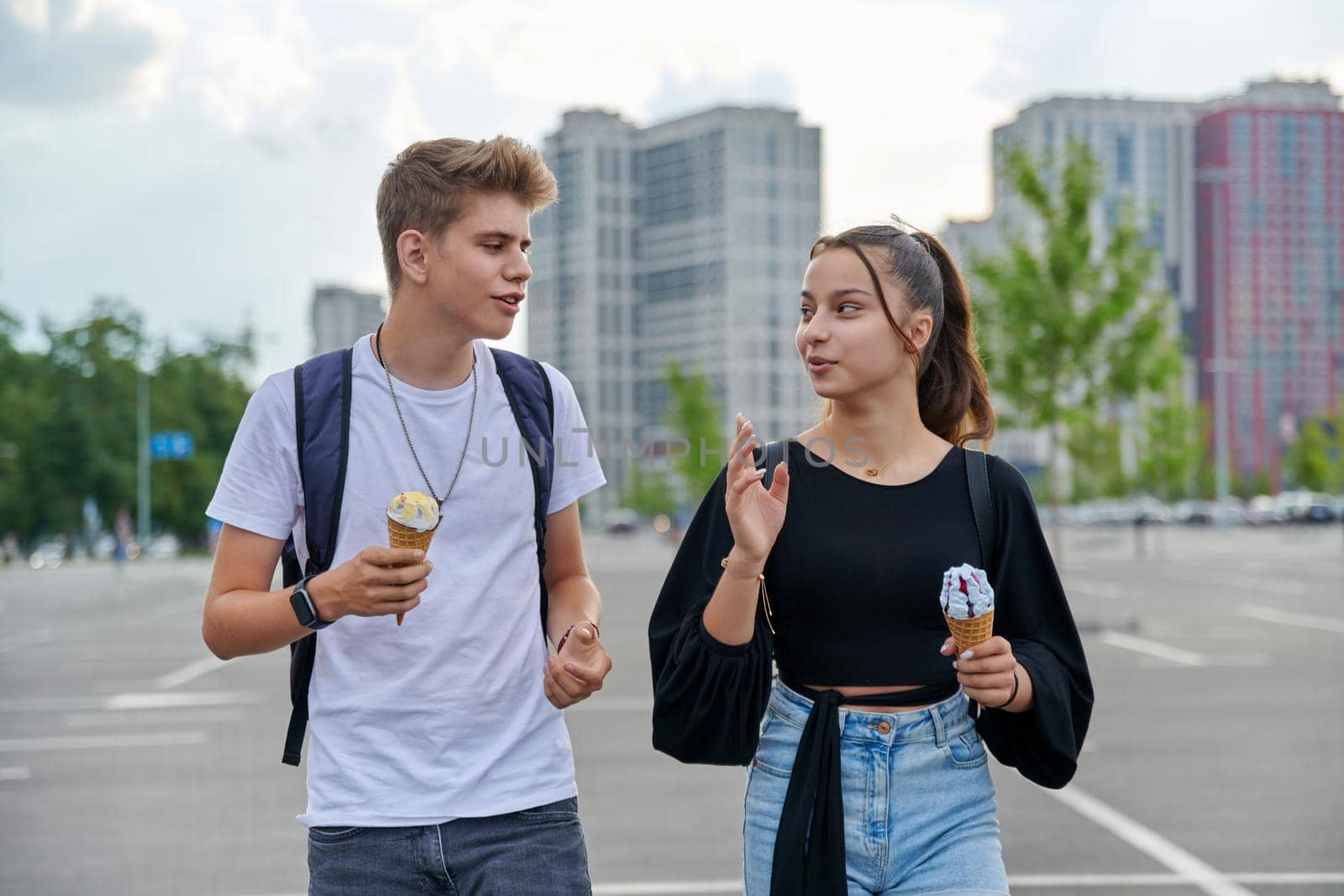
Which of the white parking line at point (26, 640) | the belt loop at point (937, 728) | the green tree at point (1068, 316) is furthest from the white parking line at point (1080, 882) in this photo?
the white parking line at point (26, 640)

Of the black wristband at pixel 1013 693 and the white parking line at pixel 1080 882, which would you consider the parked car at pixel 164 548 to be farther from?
the black wristband at pixel 1013 693

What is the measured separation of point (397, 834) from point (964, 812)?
1.10 meters

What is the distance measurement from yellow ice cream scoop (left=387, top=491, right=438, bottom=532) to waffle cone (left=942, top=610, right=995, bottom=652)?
964 millimetres

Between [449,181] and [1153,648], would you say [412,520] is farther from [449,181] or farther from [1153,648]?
[1153,648]

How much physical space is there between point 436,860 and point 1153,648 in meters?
16.0

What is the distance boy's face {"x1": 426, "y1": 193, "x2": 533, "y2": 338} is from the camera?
314 centimetres

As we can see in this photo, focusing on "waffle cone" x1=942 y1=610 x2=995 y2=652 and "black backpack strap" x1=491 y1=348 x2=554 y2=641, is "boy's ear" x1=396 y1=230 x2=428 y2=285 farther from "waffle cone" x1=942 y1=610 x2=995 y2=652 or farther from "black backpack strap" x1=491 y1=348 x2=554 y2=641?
"waffle cone" x1=942 y1=610 x2=995 y2=652

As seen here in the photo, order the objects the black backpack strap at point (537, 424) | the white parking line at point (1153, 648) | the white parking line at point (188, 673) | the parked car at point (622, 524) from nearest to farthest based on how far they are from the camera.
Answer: the black backpack strap at point (537, 424)
the white parking line at point (188, 673)
the white parking line at point (1153, 648)
the parked car at point (622, 524)

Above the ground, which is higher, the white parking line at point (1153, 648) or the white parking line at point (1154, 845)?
the white parking line at point (1154, 845)

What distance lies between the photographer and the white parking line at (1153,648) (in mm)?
16625

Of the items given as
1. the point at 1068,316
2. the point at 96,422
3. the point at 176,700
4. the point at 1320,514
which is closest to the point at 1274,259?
the point at 1320,514

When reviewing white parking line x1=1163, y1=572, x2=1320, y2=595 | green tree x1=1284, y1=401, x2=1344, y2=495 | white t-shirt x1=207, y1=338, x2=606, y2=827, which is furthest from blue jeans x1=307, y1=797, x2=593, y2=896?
green tree x1=1284, y1=401, x2=1344, y2=495

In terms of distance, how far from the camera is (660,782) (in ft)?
32.4

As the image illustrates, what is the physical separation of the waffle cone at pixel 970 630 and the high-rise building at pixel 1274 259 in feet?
427
